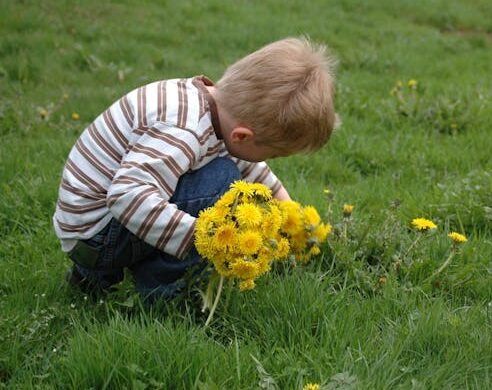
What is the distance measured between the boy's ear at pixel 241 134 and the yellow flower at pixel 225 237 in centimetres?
44

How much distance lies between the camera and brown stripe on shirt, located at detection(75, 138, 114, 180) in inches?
97.4

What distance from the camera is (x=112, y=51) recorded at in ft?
22.2

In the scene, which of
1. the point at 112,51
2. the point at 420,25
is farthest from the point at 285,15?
the point at 112,51

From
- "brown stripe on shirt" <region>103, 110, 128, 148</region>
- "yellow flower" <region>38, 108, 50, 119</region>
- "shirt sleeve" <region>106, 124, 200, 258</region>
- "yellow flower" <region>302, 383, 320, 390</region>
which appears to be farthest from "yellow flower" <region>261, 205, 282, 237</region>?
"yellow flower" <region>38, 108, 50, 119</region>

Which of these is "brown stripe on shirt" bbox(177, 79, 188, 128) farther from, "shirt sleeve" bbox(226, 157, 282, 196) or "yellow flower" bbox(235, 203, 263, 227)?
"shirt sleeve" bbox(226, 157, 282, 196)

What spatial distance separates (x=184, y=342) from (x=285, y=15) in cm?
711

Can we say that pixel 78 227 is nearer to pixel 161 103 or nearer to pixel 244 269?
pixel 161 103

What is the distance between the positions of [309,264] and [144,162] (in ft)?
2.94

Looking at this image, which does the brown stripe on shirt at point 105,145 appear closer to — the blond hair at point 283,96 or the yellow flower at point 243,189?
the blond hair at point 283,96

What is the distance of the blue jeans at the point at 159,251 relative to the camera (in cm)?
244

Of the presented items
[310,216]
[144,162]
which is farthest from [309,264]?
[144,162]

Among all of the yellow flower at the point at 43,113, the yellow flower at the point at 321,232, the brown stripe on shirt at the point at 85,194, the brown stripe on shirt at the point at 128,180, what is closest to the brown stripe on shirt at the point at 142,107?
the brown stripe on shirt at the point at 128,180

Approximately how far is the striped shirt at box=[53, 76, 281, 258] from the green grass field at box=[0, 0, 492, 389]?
289 millimetres

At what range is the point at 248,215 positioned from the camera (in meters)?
2.07
